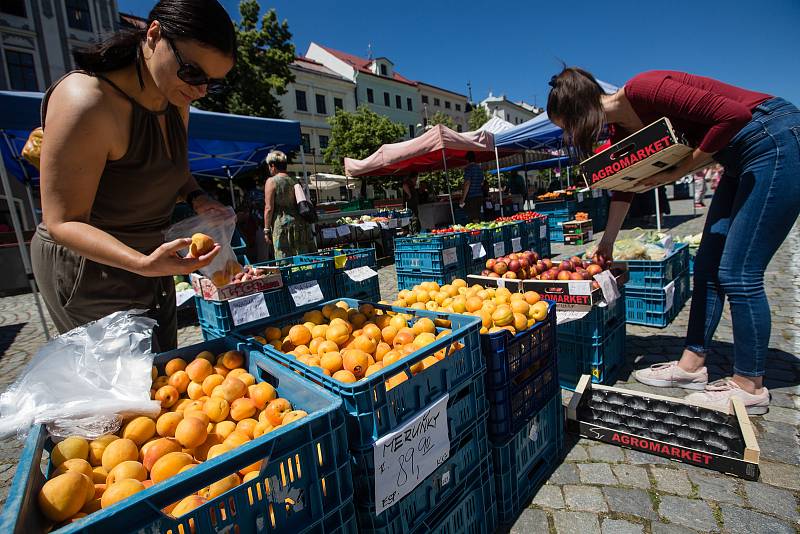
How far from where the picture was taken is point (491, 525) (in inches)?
71.6

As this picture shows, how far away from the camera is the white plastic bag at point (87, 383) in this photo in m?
1.17

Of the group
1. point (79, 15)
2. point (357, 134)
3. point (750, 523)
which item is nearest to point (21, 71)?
point (79, 15)

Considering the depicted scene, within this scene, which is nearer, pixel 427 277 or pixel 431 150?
pixel 427 277

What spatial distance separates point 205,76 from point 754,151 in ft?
9.63

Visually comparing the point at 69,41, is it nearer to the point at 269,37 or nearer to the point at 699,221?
the point at 269,37

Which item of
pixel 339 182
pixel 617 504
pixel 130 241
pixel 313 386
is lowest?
pixel 617 504

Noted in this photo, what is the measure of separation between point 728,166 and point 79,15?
29.3 m

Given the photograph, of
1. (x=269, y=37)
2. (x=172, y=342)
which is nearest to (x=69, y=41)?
(x=269, y=37)

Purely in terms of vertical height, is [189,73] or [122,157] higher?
[189,73]

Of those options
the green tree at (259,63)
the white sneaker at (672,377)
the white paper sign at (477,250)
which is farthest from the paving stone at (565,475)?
the green tree at (259,63)

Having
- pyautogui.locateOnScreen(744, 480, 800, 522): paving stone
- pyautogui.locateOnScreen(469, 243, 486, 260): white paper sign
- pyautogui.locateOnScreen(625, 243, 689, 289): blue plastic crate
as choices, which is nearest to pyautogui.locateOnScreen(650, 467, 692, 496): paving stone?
pyautogui.locateOnScreen(744, 480, 800, 522): paving stone

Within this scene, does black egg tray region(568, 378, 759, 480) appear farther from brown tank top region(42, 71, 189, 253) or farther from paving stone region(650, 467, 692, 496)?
brown tank top region(42, 71, 189, 253)

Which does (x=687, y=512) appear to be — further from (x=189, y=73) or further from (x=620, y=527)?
(x=189, y=73)

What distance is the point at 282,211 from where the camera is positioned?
5.57 meters
